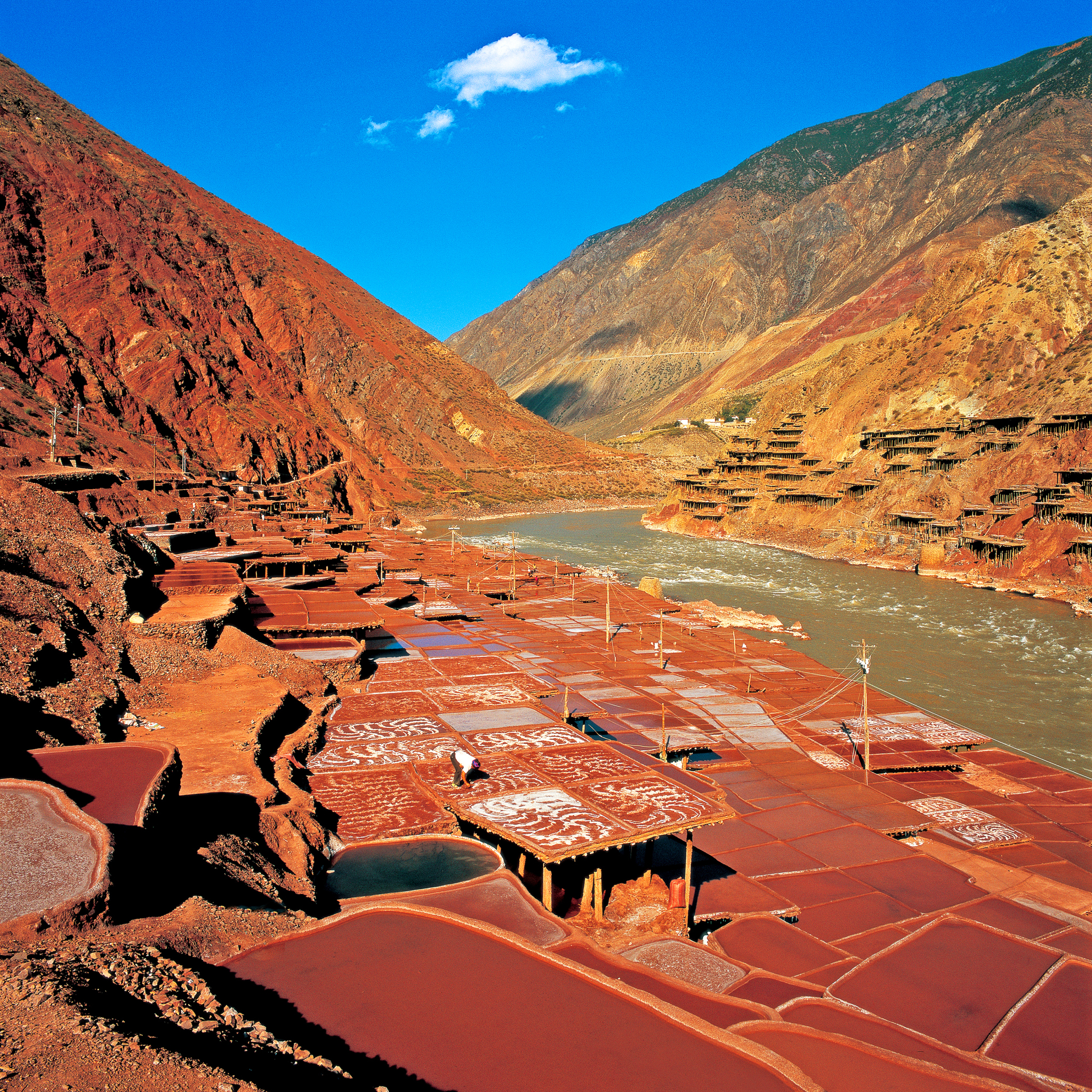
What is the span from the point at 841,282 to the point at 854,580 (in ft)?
452

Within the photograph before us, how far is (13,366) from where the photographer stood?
47719 millimetres

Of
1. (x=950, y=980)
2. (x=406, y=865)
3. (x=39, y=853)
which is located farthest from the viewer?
(x=406, y=865)

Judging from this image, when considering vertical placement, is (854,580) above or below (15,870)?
below

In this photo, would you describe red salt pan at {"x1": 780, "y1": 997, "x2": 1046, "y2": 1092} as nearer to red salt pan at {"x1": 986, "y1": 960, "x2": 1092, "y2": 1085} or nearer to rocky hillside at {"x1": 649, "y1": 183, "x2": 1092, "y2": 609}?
red salt pan at {"x1": 986, "y1": 960, "x2": 1092, "y2": 1085}

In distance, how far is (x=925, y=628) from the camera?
3272 centimetres

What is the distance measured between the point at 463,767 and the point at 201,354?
6665cm

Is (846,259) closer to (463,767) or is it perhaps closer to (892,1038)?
(463,767)

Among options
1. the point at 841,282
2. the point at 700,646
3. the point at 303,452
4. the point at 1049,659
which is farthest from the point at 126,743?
the point at 841,282

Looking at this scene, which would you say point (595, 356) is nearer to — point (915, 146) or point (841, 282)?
point (841, 282)

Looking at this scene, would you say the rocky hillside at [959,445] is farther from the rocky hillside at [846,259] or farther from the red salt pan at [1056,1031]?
the rocky hillside at [846,259]

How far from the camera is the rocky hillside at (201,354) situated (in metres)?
52.3

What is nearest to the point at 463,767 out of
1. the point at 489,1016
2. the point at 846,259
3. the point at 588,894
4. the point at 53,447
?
the point at 588,894

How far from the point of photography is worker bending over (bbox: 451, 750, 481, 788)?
1086 centimetres

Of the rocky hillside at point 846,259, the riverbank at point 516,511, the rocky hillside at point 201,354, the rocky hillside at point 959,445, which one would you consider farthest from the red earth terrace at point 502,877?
the rocky hillside at point 846,259
